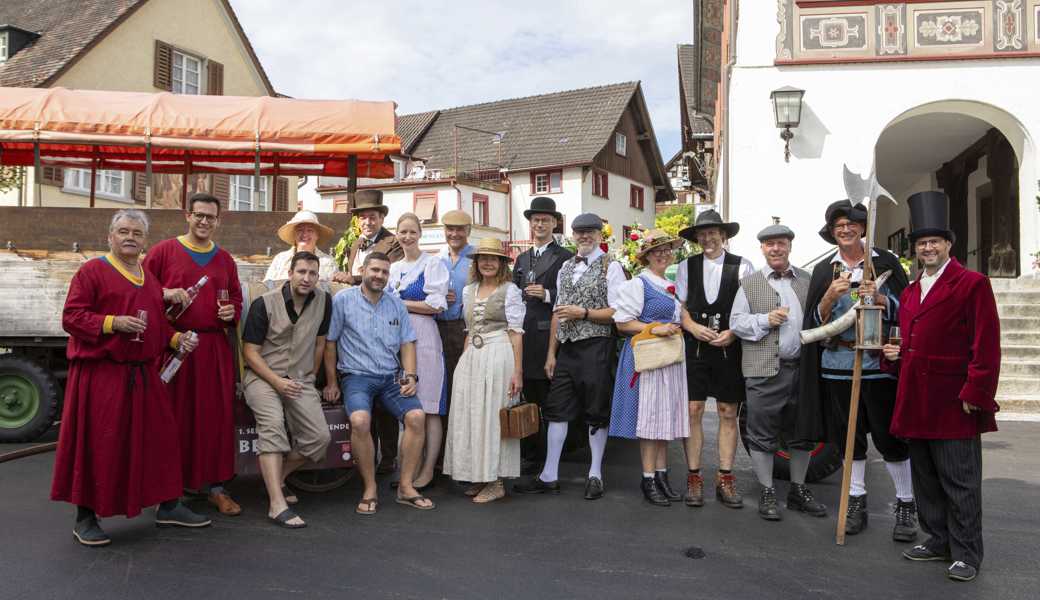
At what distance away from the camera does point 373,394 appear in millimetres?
5395

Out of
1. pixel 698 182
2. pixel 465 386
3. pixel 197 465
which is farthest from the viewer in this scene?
pixel 698 182

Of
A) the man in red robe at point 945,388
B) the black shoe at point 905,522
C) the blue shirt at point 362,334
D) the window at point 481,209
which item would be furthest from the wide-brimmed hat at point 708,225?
the window at point 481,209

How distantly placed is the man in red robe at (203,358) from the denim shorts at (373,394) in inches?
27.0

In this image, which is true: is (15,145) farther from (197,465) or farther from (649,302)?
(649,302)

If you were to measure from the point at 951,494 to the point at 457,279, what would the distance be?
341cm

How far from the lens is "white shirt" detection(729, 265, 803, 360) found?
5.08 meters

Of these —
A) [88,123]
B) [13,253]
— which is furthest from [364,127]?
[13,253]

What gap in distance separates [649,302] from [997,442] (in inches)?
167

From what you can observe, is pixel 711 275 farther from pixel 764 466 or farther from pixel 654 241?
pixel 764 466

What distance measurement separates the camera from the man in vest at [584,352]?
552 cm

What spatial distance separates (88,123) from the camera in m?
8.42

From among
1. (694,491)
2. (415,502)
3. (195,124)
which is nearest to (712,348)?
(694,491)

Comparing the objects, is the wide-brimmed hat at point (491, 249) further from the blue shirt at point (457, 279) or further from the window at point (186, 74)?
the window at point (186, 74)

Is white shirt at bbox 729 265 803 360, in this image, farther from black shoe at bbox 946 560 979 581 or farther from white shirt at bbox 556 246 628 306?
black shoe at bbox 946 560 979 581
